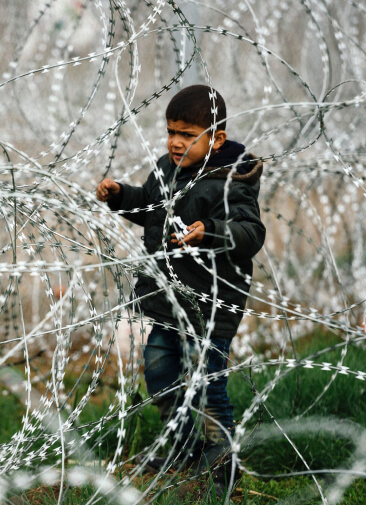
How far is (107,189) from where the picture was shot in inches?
95.7

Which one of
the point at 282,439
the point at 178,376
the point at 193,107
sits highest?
the point at 193,107

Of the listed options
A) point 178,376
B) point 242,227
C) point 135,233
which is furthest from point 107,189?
point 135,233

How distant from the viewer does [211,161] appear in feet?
7.56

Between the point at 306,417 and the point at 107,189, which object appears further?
the point at 306,417

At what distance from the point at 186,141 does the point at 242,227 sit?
0.40 m

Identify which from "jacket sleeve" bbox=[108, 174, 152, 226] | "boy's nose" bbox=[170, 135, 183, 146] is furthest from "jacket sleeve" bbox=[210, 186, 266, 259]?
"jacket sleeve" bbox=[108, 174, 152, 226]

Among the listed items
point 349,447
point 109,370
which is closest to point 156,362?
point 349,447

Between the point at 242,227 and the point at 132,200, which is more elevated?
the point at 132,200

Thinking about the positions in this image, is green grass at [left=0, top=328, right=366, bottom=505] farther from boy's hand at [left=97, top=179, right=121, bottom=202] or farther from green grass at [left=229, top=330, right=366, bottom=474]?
boy's hand at [left=97, top=179, right=121, bottom=202]

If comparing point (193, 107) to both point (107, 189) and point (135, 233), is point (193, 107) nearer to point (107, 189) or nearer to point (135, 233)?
point (107, 189)

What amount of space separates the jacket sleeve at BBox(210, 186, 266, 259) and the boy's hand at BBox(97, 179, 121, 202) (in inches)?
16.6

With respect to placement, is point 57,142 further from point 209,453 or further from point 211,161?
point 209,453

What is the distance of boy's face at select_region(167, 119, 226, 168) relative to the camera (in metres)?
2.24

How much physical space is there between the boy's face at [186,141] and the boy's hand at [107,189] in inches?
10.8
